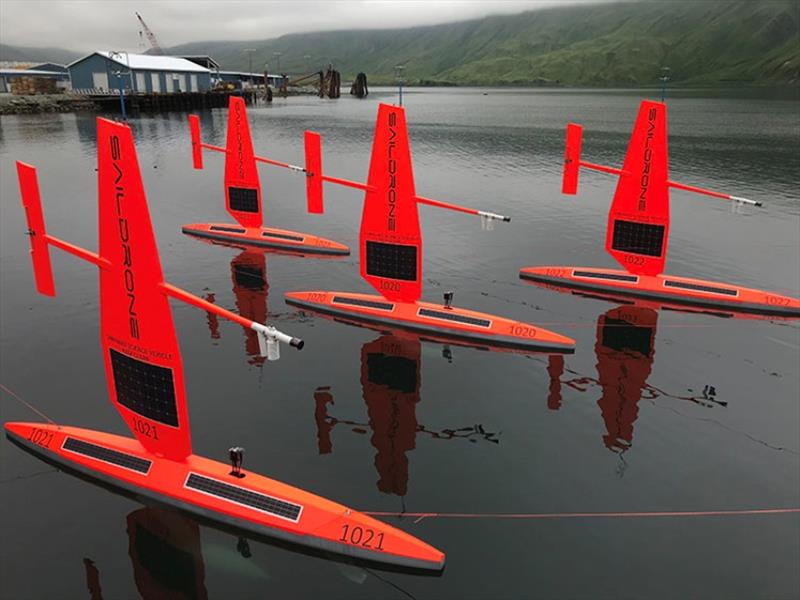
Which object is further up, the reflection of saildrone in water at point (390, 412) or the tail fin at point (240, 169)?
the tail fin at point (240, 169)

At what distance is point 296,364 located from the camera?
25.7m

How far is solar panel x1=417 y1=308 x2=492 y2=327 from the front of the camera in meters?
28.4

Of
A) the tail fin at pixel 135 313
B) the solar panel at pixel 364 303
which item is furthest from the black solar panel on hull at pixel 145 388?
the solar panel at pixel 364 303

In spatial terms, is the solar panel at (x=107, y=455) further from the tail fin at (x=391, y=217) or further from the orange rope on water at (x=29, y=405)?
the tail fin at (x=391, y=217)

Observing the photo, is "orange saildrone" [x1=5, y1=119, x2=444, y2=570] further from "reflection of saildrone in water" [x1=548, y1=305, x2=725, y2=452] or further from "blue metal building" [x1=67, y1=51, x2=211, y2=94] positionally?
"blue metal building" [x1=67, y1=51, x2=211, y2=94]

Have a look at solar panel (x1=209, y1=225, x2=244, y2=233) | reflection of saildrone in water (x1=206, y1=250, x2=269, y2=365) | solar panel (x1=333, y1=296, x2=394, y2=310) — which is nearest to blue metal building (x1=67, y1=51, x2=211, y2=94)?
solar panel (x1=209, y1=225, x2=244, y2=233)

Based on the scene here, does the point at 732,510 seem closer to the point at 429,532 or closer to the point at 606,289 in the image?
the point at 429,532

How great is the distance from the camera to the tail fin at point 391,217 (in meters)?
26.1

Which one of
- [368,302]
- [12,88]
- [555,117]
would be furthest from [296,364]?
[12,88]

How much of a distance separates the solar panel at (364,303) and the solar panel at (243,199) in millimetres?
14397

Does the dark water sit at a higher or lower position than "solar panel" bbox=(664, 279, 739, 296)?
lower

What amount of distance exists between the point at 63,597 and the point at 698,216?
5548cm

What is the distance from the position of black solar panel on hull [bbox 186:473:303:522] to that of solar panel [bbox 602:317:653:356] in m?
18.8

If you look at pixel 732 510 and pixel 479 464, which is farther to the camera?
pixel 479 464
